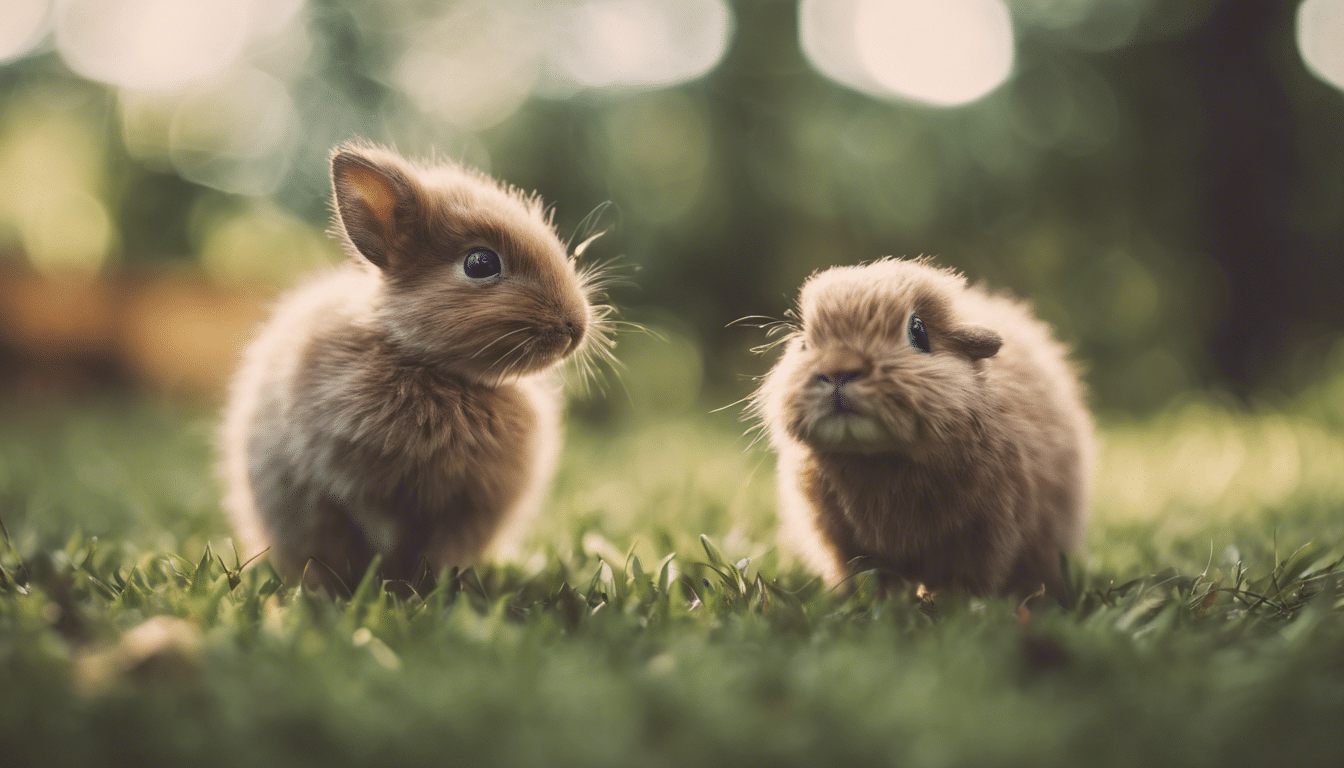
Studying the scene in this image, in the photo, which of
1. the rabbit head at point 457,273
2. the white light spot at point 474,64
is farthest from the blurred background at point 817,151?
the rabbit head at point 457,273

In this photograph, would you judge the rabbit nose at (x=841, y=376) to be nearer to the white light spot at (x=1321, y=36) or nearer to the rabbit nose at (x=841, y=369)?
the rabbit nose at (x=841, y=369)

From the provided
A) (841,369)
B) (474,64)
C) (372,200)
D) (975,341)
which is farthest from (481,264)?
(474,64)

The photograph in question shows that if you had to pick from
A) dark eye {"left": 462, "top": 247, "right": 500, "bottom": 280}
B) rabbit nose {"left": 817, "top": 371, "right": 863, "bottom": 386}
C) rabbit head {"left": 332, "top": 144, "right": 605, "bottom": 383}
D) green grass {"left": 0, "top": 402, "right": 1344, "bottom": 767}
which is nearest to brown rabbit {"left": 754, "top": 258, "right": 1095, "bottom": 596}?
rabbit nose {"left": 817, "top": 371, "right": 863, "bottom": 386}

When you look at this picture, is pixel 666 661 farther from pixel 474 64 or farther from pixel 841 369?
pixel 474 64

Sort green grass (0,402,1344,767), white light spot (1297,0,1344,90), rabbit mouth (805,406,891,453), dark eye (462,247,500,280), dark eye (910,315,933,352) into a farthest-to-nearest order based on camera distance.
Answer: white light spot (1297,0,1344,90)
dark eye (462,247,500,280)
dark eye (910,315,933,352)
rabbit mouth (805,406,891,453)
green grass (0,402,1344,767)

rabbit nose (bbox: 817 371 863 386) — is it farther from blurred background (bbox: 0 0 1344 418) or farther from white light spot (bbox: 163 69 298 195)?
white light spot (bbox: 163 69 298 195)

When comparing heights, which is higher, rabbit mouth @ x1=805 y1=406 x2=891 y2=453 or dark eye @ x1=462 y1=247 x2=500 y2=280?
dark eye @ x1=462 y1=247 x2=500 y2=280
